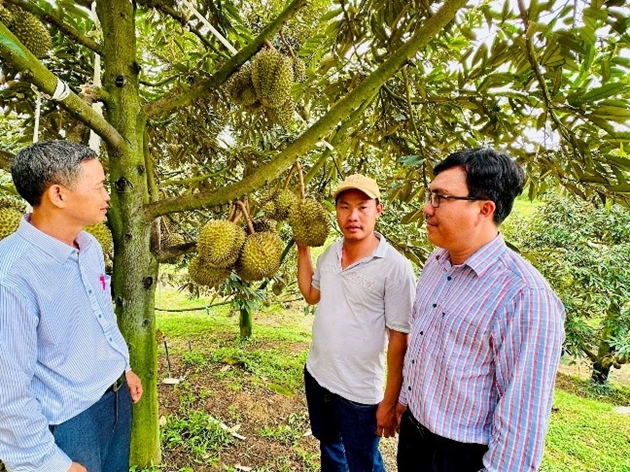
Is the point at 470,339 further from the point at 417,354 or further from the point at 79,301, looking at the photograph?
the point at 79,301

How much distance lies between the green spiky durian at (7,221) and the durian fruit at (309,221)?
84 cm

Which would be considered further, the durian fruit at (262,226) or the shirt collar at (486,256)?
the durian fruit at (262,226)

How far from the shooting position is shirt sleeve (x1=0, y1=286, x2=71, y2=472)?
90 centimetres

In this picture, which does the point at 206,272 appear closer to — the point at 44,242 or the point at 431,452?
the point at 44,242

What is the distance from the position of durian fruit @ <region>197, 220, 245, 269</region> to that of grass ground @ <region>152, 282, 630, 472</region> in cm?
104

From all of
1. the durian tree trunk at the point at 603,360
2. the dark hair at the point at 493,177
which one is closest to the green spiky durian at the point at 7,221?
the dark hair at the point at 493,177

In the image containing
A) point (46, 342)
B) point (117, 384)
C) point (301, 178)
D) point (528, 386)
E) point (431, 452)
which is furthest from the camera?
point (301, 178)

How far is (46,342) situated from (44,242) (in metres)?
0.23

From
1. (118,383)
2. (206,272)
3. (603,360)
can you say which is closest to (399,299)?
(206,272)

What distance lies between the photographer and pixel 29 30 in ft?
4.60

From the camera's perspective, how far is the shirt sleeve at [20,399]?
0.90m

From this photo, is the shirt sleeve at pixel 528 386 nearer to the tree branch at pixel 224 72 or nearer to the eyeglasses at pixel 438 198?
the eyeglasses at pixel 438 198

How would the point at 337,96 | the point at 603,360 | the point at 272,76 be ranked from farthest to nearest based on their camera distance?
the point at 603,360 → the point at 337,96 → the point at 272,76

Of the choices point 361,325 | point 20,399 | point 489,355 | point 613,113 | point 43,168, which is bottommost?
point 20,399
